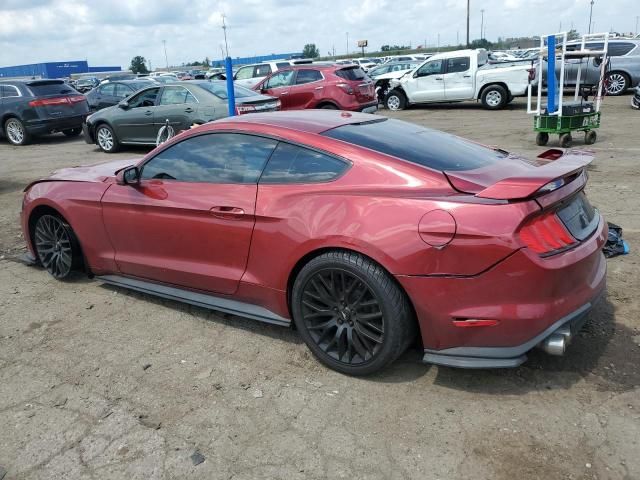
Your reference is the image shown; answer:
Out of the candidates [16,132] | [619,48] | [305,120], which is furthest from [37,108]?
[619,48]

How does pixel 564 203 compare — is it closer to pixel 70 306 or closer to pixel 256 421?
pixel 256 421

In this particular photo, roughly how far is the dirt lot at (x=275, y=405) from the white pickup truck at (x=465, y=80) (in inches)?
562

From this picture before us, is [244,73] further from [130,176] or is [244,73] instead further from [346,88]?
[130,176]

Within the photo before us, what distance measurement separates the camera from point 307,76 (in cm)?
1466

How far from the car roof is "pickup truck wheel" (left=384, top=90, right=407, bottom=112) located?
53.4ft

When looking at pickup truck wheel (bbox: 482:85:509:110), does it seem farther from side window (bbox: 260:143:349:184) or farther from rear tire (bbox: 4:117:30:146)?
side window (bbox: 260:143:349:184)

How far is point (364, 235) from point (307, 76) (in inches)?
492

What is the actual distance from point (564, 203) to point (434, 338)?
3.27 feet

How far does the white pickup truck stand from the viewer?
1719 cm

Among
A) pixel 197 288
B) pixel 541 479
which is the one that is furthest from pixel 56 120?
pixel 541 479

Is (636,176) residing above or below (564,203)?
below

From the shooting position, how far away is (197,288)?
3.83 m

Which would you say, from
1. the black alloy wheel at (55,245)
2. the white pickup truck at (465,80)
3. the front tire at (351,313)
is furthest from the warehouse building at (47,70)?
the front tire at (351,313)

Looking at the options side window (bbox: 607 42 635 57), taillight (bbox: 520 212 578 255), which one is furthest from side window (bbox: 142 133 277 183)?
side window (bbox: 607 42 635 57)
